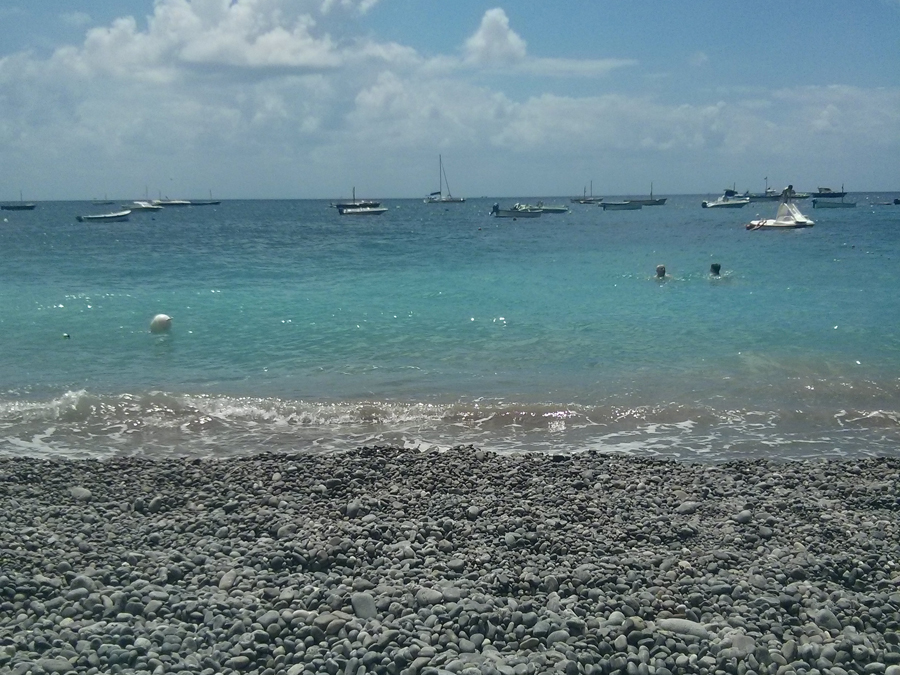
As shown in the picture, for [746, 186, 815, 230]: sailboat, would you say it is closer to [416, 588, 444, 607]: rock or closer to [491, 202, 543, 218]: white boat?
[491, 202, 543, 218]: white boat

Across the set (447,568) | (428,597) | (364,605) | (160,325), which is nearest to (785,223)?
(160,325)

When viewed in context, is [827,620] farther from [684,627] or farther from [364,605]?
[364,605]

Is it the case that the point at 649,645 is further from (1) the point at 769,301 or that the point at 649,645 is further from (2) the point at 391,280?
(2) the point at 391,280

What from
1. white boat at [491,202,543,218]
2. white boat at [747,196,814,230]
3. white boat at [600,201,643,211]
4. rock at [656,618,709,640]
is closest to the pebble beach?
rock at [656,618,709,640]

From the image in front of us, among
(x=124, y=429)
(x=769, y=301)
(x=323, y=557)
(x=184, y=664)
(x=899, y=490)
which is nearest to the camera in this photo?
(x=184, y=664)

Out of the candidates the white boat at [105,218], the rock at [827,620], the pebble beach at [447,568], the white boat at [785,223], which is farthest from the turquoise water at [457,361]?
the white boat at [105,218]

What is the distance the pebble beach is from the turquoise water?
7.78 ft

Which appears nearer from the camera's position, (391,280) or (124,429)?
(124,429)

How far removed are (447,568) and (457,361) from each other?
10.1m

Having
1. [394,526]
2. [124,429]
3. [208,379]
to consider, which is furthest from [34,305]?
[394,526]

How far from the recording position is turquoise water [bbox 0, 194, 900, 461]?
492 inches

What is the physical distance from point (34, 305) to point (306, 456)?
1876 centimetres

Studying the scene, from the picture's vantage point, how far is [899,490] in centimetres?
913

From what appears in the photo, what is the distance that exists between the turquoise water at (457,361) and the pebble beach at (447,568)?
2371mm
